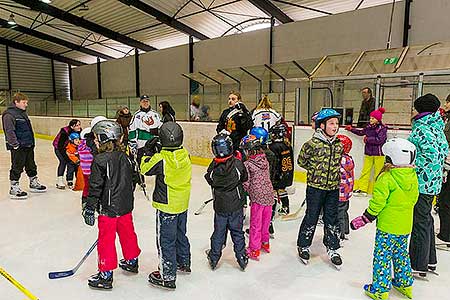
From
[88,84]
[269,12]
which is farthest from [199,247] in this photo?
[88,84]

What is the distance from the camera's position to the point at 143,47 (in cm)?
1438

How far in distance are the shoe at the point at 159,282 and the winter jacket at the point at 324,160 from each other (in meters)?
1.18

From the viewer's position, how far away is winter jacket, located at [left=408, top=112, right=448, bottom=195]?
7.41ft

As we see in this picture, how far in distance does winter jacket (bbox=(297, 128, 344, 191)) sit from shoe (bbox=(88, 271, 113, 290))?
4.96ft

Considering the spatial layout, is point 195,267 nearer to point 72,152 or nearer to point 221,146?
point 221,146

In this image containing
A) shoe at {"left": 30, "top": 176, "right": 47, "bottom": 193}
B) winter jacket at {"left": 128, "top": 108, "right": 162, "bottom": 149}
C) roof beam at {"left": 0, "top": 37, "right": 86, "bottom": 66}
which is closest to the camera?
winter jacket at {"left": 128, "top": 108, "right": 162, "bottom": 149}

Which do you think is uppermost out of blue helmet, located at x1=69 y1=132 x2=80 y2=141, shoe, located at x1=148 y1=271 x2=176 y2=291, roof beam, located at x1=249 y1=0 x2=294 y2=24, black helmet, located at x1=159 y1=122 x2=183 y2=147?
roof beam, located at x1=249 y1=0 x2=294 y2=24

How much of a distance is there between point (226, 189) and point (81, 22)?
12.9 meters

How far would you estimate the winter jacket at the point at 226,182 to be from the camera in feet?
7.59

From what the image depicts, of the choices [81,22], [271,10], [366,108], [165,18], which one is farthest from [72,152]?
[81,22]

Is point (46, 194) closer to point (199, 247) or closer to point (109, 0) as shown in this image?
point (199, 247)

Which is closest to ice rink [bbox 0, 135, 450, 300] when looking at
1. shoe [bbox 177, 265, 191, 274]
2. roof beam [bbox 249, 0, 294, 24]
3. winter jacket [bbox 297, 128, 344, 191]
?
shoe [bbox 177, 265, 191, 274]

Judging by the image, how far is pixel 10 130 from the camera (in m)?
4.16

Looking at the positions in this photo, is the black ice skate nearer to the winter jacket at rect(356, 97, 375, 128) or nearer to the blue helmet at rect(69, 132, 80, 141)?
the winter jacket at rect(356, 97, 375, 128)
